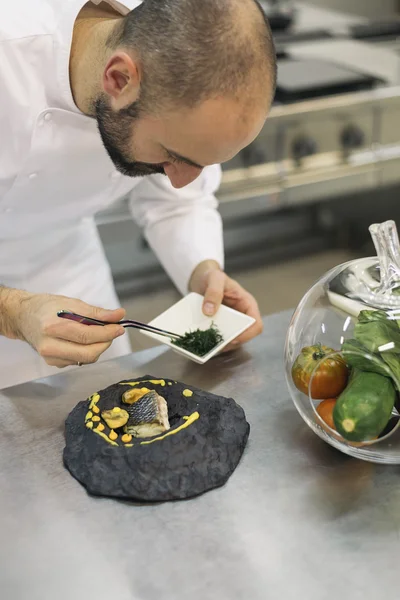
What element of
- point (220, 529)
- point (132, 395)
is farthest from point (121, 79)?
point (220, 529)

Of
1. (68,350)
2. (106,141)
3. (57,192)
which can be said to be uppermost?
(106,141)

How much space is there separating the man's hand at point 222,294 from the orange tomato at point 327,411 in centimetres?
29

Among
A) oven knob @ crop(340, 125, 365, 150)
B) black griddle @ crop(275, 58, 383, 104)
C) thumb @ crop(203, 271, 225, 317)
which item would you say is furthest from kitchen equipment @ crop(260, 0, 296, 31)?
thumb @ crop(203, 271, 225, 317)

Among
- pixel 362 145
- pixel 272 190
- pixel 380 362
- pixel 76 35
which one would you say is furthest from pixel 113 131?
pixel 362 145

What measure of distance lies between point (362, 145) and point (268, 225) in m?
0.65

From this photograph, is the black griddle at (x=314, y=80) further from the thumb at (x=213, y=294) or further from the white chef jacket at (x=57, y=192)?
the thumb at (x=213, y=294)

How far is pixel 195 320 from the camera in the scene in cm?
130

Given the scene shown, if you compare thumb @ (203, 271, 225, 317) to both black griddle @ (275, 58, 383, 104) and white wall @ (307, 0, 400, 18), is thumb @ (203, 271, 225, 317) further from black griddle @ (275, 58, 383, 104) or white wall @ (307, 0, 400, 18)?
white wall @ (307, 0, 400, 18)

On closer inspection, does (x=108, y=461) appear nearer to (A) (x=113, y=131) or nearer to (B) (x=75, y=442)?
(B) (x=75, y=442)

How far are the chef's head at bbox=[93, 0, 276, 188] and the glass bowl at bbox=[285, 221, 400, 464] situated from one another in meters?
0.25

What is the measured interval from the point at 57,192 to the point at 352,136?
139cm

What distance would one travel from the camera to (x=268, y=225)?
10.2 ft

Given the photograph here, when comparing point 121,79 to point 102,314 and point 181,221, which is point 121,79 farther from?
point 181,221

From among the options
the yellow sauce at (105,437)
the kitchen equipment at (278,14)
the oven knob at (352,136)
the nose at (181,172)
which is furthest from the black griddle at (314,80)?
the yellow sauce at (105,437)
